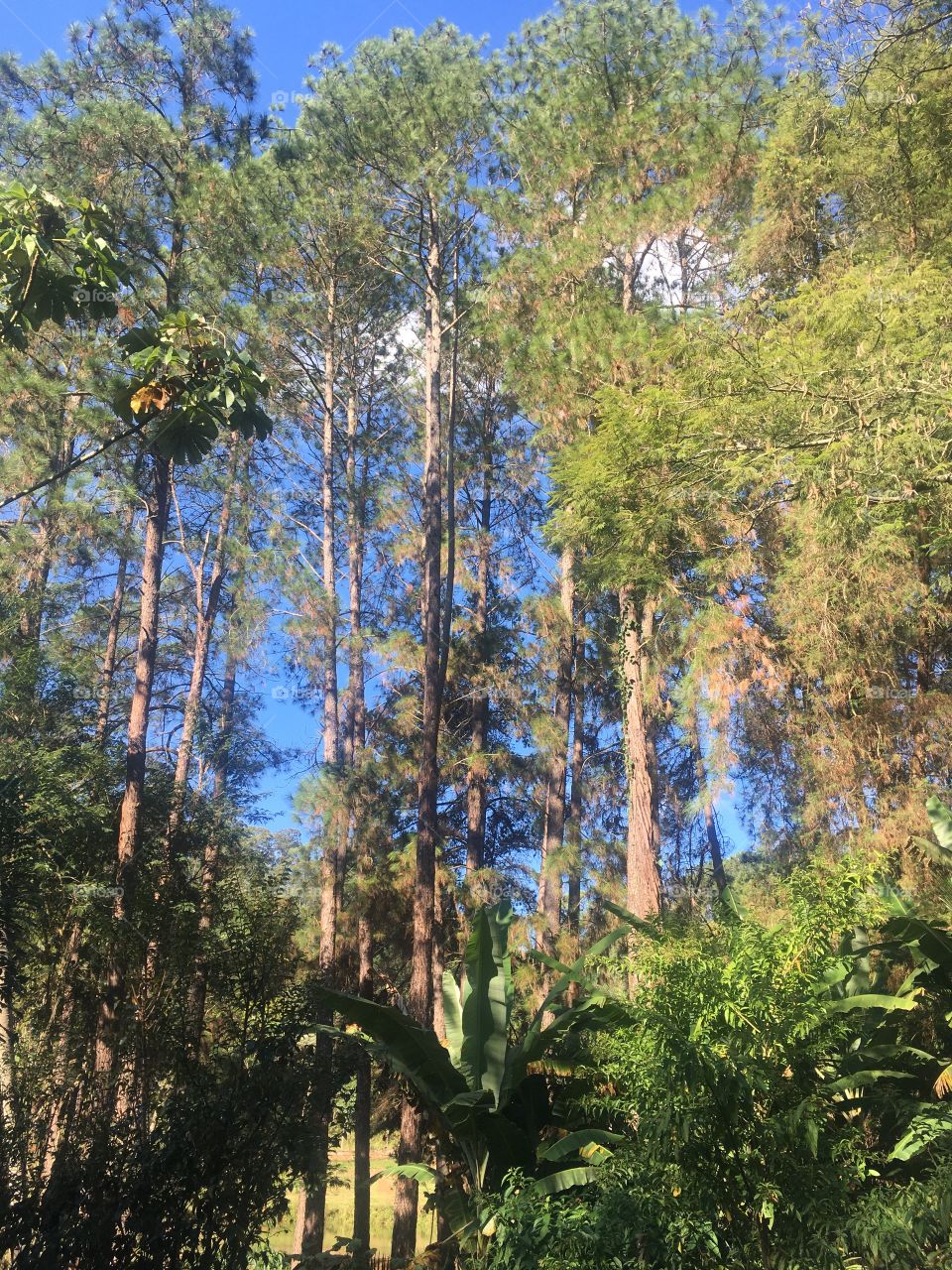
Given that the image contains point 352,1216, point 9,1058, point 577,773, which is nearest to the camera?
point 9,1058

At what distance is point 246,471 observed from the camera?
17.8 meters

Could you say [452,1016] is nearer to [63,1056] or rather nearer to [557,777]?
[63,1056]

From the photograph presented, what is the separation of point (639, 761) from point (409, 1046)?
16.3 feet

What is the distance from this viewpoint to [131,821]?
9.12 m

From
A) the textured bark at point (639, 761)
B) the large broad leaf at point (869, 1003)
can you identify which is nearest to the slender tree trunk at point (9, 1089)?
the large broad leaf at point (869, 1003)

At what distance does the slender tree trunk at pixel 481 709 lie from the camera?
15.9 m

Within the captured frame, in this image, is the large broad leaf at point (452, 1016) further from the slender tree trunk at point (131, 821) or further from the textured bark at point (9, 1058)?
the textured bark at point (9, 1058)

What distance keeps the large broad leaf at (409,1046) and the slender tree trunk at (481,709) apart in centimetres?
857

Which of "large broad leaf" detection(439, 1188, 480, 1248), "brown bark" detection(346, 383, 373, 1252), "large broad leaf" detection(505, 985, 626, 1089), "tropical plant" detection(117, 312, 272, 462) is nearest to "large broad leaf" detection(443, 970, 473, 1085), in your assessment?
"large broad leaf" detection(505, 985, 626, 1089)

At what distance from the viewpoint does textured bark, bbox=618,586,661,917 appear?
9.88 m

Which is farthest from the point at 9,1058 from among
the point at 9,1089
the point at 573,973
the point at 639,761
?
the point at 639,761

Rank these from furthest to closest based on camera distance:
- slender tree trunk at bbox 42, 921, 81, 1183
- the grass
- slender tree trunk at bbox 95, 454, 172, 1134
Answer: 1. the grass
2. slender tree trunk at bbox 95, 454, 172, 1134
3. slender tree trunk at bbox 42, 921, 81, 1183

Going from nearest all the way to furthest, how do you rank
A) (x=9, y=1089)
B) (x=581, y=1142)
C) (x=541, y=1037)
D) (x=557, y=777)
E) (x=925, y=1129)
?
(x=925, y=1129) → (x=581, y=1142) → (x=541, y=1037) → (x=9, y=1089) → (x=557, y=777)

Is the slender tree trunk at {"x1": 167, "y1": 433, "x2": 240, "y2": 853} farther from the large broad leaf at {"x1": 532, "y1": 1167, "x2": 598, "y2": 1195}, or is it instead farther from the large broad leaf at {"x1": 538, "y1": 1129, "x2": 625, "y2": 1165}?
the large broad leaf at {"x1": 532, "y1": 1167, "x2": 598, "y2": 1195}
